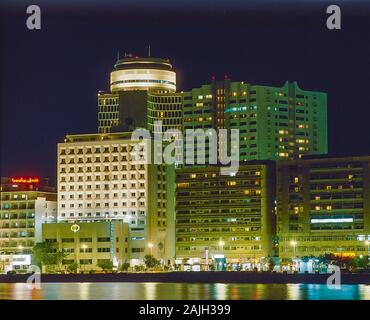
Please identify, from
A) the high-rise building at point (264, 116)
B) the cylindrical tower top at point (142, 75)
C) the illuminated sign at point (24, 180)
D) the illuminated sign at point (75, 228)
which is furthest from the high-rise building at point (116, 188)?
the high-rise building at point (264, 116)

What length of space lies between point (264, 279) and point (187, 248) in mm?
16504

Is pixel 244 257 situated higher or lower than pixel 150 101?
lower

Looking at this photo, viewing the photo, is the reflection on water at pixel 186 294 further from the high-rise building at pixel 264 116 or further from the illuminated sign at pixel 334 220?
the high-rise building at pixel 264 116

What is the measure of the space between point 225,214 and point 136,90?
58.5 ft

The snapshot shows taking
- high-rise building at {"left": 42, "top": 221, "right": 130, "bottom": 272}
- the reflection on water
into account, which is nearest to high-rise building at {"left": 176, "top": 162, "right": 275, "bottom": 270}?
high-rise building at {"left": 42, "top": 221, "right": 130, "bottom": 272}

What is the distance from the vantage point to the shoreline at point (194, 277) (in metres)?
62.1

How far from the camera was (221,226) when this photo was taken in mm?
78938

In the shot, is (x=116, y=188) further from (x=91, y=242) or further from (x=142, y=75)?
(x=142, y=75)

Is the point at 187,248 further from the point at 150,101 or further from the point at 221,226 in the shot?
the point at 150,101

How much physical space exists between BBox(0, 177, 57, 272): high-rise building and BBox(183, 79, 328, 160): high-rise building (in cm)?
2195

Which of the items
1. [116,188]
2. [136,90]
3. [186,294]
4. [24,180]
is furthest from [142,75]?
[186,294]

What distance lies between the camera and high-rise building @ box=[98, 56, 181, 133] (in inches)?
3632
